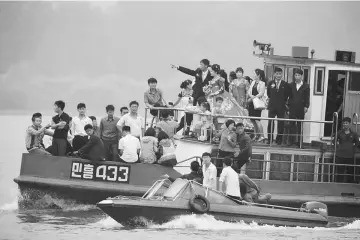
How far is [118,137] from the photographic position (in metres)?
23.8

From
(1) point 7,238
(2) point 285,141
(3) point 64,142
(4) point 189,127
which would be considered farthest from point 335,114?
(1) point 7,238

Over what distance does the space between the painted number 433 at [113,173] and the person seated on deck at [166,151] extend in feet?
2.62

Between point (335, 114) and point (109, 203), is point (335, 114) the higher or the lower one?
the higher one

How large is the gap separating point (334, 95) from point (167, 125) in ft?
13.7

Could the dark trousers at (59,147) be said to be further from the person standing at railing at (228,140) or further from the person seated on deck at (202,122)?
the person standing at railing at (228,140)

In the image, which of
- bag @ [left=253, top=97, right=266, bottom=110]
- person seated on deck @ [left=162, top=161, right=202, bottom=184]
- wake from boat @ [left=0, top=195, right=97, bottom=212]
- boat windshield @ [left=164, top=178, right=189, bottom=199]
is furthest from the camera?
bag @ [left=253, top=97, right=266, bottom=110]

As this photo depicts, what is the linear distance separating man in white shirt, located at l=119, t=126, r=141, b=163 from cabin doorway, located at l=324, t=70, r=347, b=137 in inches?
188

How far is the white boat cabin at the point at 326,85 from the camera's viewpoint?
24484mm

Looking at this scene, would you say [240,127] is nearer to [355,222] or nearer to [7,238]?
[355,222]

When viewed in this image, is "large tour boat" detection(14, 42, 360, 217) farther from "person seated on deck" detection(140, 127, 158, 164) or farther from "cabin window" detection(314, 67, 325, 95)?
"person seated on deck" detection(140, 127, 158, 164)

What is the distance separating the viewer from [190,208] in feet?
66.4

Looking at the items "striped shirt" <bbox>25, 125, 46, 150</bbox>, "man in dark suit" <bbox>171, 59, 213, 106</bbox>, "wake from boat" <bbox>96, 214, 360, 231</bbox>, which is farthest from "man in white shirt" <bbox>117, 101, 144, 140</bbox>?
"wake from boat" <bbox>96, 214, 360, 231</bbox>

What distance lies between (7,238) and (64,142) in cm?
397

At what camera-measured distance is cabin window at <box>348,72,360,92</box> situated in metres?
24.5
